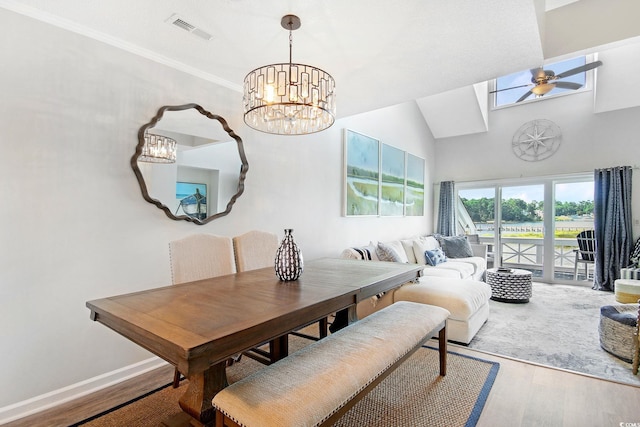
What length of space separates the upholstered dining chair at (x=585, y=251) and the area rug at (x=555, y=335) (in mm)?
850

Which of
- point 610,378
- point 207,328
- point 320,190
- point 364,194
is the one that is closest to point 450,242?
point 364,194

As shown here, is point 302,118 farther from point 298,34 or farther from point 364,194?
point 364,194

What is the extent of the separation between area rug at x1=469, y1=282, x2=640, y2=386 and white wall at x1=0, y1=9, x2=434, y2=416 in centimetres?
291

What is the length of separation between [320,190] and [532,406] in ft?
9.18

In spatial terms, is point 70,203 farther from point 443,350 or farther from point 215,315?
point 443,350

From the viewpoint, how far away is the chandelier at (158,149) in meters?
2.42

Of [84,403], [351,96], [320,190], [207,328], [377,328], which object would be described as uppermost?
[351,96]

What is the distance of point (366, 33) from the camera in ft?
7.31

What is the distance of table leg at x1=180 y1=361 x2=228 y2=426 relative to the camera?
145 cm

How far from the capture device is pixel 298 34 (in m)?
2.25

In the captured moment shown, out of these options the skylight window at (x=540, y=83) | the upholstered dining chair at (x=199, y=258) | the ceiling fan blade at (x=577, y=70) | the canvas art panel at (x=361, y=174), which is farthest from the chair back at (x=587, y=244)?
the upholstered dining chair at (x=199, y=258)

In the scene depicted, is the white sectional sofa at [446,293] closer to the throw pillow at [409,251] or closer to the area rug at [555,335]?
the throw pillow at [409,251]

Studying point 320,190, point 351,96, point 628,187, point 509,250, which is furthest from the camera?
point 509,250

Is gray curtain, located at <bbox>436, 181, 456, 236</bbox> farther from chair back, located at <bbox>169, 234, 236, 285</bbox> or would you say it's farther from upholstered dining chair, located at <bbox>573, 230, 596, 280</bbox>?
chair back, located at <bbox>169, 234, 236, 285</bbox>
